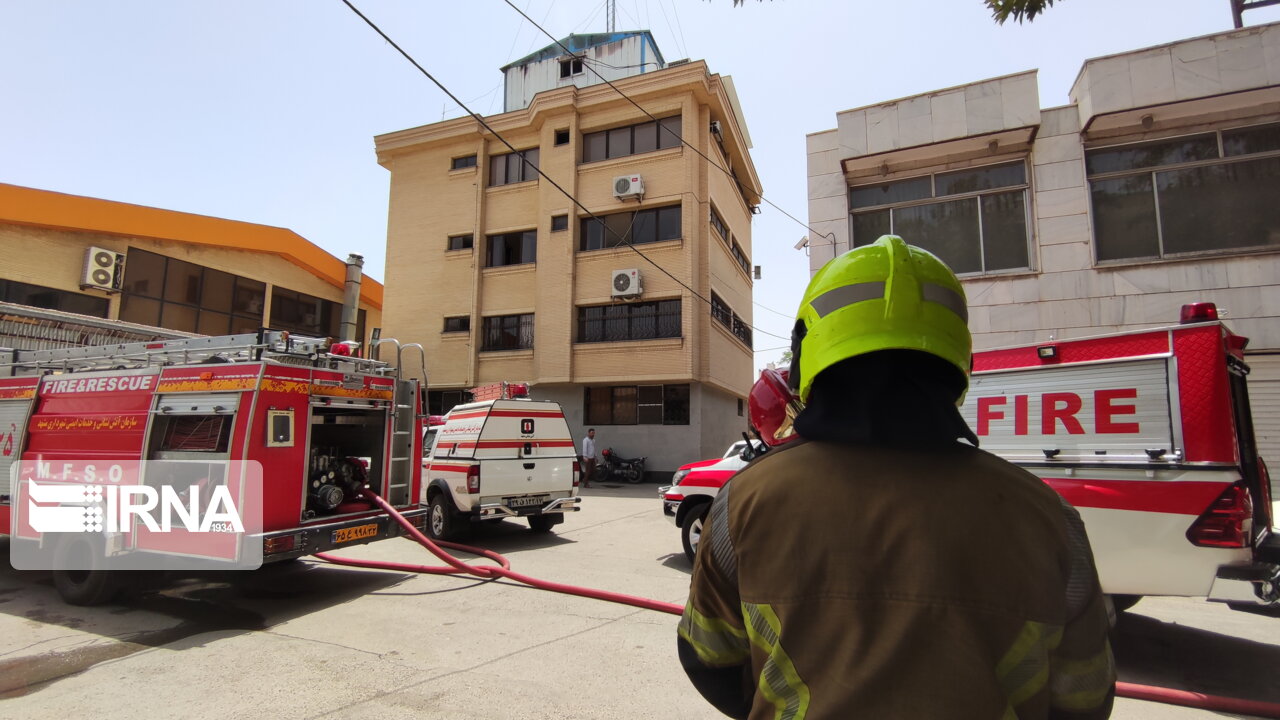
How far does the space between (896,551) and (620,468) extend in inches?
772

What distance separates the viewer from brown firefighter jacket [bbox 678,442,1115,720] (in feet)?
3.44

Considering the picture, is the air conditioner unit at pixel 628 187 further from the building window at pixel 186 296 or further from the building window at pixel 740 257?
the building window at pixel 186 296

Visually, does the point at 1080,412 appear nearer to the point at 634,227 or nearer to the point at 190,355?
the point at 190,355

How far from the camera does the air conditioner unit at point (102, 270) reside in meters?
19.6

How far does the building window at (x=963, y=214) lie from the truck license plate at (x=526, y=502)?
7.60 meters

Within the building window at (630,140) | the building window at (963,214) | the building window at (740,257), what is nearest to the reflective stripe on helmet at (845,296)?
the building window at (963,214)

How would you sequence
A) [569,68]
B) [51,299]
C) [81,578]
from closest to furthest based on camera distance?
1. [81,578]
2. [51,299]
3. [569,68]

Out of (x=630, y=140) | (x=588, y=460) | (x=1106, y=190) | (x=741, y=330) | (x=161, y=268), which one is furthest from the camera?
(x=741, y=330)

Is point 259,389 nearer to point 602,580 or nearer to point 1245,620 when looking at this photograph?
point 602,580

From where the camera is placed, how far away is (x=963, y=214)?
1117 cm

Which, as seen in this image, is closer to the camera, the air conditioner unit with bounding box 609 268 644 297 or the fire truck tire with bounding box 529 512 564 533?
the fire truck tire with bounding box 529 512 564 533

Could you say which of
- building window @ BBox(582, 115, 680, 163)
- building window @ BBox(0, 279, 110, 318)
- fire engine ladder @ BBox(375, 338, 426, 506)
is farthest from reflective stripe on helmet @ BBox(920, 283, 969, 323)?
building window @ BBox(0, 279, 110, 318)

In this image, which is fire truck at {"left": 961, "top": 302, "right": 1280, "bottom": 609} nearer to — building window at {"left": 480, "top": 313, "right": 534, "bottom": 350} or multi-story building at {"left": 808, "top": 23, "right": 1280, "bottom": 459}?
multi-story building at {"left": 808, "top": 23, "right": 1280, "bottom": 459}

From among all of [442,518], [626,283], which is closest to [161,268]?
[626,283]
